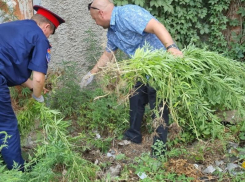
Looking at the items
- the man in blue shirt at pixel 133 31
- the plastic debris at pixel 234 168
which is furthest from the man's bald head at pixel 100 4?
the plastic debris at pixel 234 168

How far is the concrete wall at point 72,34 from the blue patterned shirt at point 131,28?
1173 millimetres

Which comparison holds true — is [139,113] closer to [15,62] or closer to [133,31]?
[133,31]

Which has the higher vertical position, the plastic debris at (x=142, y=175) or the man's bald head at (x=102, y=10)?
the man's bald head at (x=102, y=10)

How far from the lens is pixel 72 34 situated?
4430 mm

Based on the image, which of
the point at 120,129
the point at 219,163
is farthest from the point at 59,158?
the point at 219,163

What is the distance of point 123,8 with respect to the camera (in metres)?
3.10

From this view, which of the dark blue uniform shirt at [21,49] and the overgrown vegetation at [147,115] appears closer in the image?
the overgrown vegetation at [147,115]

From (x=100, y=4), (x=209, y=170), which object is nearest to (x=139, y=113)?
(x=209, y=170)

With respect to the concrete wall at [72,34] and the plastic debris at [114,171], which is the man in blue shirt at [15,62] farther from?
the concrete wall at [72,34]

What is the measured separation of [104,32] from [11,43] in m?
1.99

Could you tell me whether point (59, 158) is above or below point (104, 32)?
below

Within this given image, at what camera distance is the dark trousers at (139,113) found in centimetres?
331

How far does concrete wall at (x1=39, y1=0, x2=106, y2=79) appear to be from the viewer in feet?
14.1

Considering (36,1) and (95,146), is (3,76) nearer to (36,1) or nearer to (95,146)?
(95,146)
